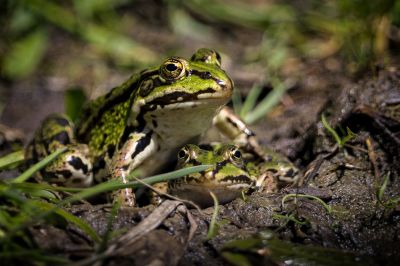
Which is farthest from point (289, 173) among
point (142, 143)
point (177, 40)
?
point (177, 40)

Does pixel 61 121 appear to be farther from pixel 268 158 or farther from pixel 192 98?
pixel 268 158

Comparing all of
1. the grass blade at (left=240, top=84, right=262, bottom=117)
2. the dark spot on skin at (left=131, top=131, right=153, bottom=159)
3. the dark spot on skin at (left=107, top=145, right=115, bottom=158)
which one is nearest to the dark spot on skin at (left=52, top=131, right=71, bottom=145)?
the dark spot on skin at (left=107, top=145, right=115, bottom=158)

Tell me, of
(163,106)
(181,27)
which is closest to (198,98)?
(163,106)

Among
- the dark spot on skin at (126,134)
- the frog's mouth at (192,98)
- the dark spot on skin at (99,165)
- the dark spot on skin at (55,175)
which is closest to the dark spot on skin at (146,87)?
the frog's mouth at (192,98)

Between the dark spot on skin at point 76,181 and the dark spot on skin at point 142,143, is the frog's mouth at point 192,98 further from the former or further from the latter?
the dark spot on skin at point 76,181

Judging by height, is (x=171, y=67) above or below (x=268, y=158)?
above
